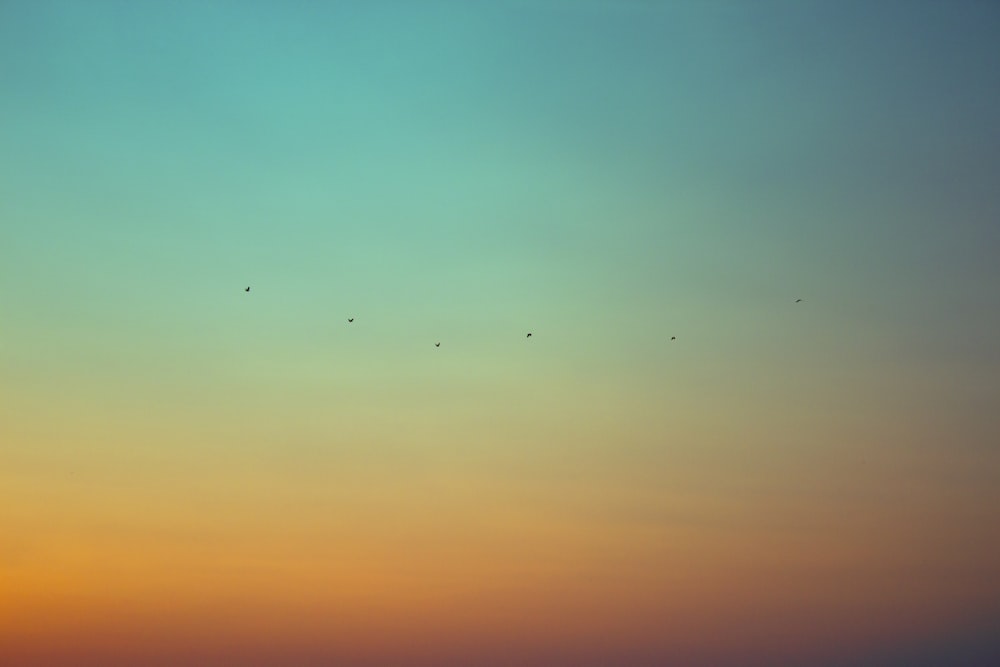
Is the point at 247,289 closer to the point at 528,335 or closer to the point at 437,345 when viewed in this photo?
the point at 437,345

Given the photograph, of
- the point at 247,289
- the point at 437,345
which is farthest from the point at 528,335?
the point at 247,289

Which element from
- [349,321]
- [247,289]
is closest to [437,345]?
[349,321]

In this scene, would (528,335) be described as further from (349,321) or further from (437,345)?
(349,321)

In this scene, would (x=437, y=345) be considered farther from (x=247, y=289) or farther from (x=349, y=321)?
(x=247, y=289)

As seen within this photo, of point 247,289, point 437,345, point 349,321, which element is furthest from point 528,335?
point 247,289
